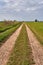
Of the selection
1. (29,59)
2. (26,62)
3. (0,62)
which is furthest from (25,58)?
(0,62)

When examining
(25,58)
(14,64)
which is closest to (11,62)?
(14,64)

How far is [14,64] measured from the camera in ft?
38.5

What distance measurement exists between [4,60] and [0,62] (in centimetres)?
58

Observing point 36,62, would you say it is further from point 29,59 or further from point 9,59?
point 9,59

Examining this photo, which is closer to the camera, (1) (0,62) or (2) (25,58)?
(1) (0,62)

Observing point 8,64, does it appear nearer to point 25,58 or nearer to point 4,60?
point 4,60

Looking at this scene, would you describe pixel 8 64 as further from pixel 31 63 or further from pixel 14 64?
pixel 31 63

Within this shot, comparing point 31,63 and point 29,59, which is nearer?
point 31,63

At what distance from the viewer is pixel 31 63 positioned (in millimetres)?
12188

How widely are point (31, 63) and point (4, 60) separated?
1.83 metres

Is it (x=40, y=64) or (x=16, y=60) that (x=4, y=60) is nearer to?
(x=16, y=60)

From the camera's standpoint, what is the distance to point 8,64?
11.7 meters

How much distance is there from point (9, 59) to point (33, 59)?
1.62 meters

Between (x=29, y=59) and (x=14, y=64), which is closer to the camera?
(x=14, y=64)
